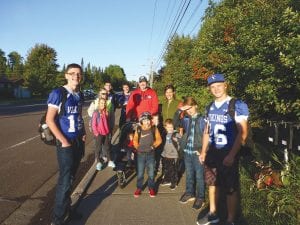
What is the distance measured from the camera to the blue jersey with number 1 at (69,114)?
4.66 meters

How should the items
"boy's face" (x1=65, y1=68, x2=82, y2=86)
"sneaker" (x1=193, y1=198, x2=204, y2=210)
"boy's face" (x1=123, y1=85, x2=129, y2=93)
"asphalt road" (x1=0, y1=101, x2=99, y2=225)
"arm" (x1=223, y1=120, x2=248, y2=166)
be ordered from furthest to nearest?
1. "boy's face" (x1=123, y1=85, x2=129, y2=93)
2. "asphalt road" (x1=0, y1=101, x2=99, y2=225)
3. "sneaker" (x1=193, y1=198, x2=204, y2=210)
4. "boy's face" (x1=65, y1=68, x2=82, y2=86)
5. "arm" (x1=223, y1=120, x2=248, y2=166)

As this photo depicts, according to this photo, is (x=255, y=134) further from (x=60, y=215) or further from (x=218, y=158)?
(x=60, y=215)

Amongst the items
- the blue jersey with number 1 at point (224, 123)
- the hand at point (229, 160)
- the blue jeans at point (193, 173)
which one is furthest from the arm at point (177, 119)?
the hand at point (229, 160)

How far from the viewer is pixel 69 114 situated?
15.7 feet

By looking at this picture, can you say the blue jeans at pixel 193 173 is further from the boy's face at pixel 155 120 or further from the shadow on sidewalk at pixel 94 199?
the shadow on sidewalk at pixel 94 199

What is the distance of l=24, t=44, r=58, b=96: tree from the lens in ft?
198

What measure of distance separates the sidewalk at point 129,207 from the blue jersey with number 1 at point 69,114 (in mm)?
1247

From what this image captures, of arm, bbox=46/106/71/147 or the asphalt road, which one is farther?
the asphalt road

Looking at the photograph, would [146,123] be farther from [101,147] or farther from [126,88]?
[126,88]

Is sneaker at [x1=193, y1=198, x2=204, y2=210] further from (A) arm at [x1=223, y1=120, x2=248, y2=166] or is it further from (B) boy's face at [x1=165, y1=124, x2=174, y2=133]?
(B) boy's face at [x1=165, y1=124, x2=174, y2=133]

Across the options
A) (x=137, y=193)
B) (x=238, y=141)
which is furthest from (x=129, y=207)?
(x=238, y=141)

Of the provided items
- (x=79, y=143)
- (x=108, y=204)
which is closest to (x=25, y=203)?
(x=108, y=204)

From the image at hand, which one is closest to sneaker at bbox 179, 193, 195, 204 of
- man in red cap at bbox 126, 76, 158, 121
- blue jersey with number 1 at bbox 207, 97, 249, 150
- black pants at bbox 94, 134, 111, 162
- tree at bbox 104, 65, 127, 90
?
blue jersey with number 1 at bbox 207, 97, 249, 150

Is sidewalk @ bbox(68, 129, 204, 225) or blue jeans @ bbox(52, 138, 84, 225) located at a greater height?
blue jeans @ bbox(52, 138, 84, 225)
